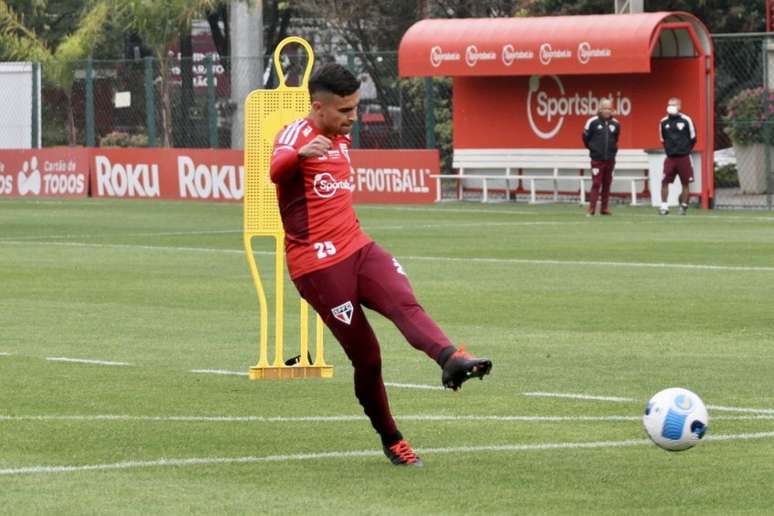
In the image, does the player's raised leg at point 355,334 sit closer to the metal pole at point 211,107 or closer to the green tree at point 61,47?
the metal pole at point 211,107

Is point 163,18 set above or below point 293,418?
above

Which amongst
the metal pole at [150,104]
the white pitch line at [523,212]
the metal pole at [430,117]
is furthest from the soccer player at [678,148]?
the metal pole at [150,104]

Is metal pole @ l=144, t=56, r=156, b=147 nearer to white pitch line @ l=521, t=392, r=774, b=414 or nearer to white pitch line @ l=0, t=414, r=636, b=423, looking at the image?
white pitch line @ l=521, t=392, r=774, b=414

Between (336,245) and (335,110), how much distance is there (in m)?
0.62

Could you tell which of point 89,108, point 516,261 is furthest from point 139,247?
point 89,108

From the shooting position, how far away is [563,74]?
3622 centimetres

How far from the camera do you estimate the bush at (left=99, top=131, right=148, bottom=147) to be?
46531 mm

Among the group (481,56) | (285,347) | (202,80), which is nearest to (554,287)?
(285,347)

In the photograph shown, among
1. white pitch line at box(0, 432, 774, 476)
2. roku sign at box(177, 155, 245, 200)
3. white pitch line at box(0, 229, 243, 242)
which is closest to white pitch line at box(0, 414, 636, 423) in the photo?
white pitch line at box(0, 432, 774, 476)

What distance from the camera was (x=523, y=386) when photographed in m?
12.1

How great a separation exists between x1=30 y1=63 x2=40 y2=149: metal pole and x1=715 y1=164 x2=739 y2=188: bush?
15135 mm

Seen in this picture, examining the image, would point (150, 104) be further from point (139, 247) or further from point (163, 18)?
point (139, 247)

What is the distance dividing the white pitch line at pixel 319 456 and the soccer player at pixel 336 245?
372 mm

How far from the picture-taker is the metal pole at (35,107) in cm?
4394
